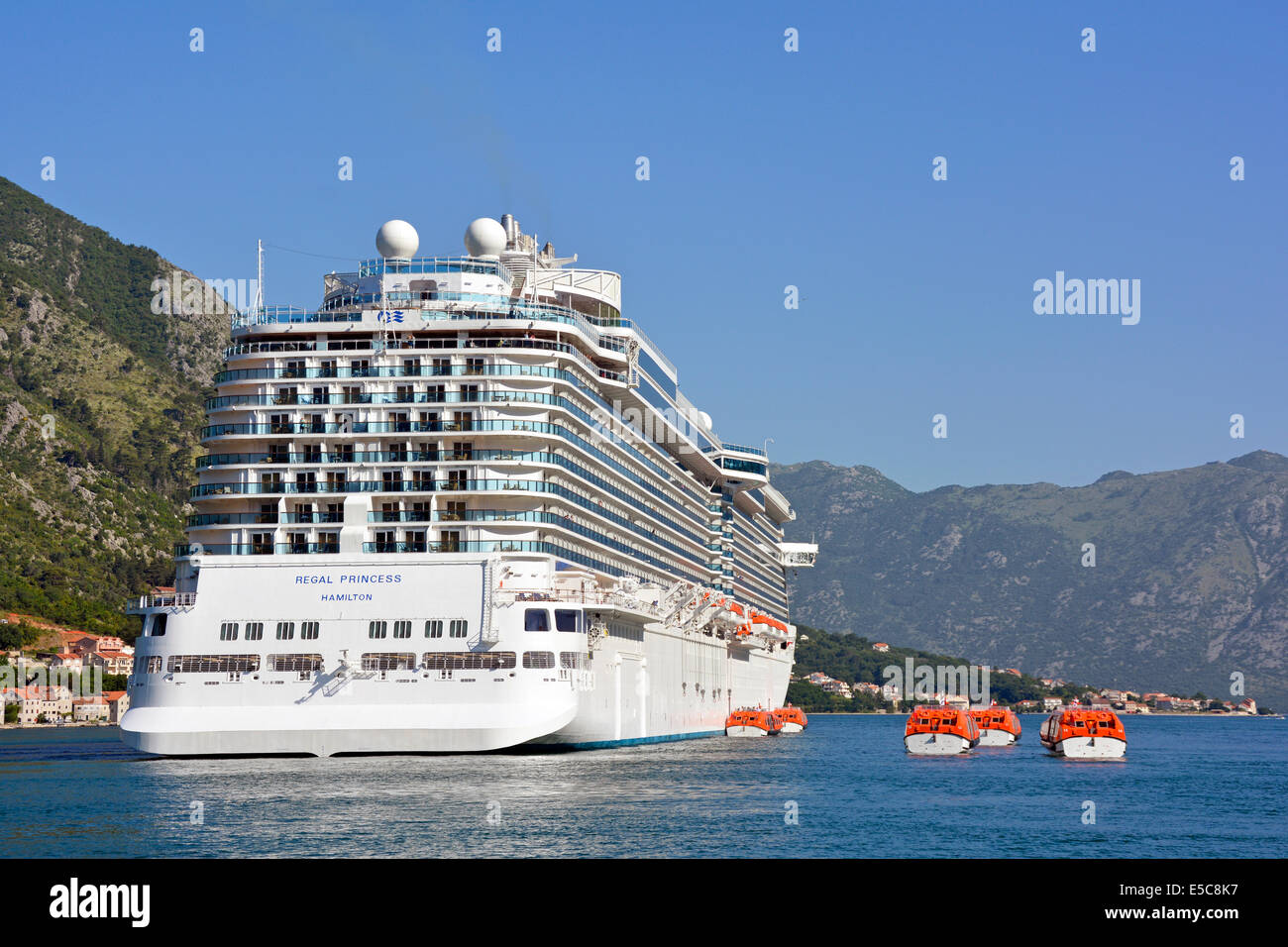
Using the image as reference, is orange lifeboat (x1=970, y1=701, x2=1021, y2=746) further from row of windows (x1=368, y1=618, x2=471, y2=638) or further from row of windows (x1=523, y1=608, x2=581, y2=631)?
row of windows (x1=368, y1=618, x2=471, y2=638)

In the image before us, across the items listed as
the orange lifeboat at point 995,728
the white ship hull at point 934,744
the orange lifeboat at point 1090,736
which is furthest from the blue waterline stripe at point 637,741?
the orange lifeboat at point 1090,736

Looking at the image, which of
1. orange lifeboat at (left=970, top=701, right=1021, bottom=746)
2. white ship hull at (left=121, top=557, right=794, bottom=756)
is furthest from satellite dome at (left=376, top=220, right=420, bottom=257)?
orange lifeboat at (left=970, top=701, right=1021, bottom=746)

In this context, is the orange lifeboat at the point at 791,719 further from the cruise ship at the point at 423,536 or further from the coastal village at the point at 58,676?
the coastal village at the point at 58,676

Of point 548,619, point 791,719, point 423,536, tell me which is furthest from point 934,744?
point 423,536

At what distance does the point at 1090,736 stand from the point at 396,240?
47.0 meters

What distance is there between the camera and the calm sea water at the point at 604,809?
33.5 m

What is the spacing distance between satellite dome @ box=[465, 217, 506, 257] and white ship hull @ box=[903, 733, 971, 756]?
3660 cm

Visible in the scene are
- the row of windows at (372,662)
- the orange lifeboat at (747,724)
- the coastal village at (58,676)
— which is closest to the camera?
the row of windows at (372,662)

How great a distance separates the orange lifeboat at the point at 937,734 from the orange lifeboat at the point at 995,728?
11284 millimetres

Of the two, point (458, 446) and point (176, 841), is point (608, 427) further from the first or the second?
point (176, 841)

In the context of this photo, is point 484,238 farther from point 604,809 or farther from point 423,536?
point 604,809

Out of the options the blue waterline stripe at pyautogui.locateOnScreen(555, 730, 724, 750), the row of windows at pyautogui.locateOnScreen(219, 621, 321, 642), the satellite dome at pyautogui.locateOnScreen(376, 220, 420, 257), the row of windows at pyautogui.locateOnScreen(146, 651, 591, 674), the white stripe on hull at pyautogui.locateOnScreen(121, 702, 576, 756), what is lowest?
the blue waterline stripe at pyautogui.locateOnScreen(555, 730, 724, 750)

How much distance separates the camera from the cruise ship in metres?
53.3
